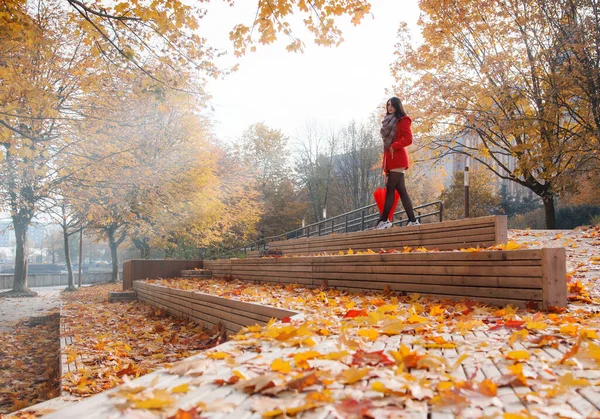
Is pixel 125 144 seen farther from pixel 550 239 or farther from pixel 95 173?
pixel 550 239

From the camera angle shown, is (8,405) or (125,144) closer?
(8,405)

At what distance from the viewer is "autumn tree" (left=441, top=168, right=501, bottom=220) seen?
29.9m

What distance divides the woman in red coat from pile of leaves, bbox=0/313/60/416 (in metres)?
5.58

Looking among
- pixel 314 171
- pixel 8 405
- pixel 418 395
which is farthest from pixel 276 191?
pixel 418 395

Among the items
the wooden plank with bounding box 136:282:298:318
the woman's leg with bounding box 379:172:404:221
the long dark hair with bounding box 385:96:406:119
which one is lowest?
the wooden plank with bounding box 136:282:298:318

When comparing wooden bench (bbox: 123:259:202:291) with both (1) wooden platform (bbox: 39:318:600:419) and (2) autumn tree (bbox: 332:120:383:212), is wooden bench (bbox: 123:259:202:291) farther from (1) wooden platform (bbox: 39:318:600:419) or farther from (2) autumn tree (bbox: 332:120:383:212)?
(2) autumn tree (bbox: 332:120:383:212)

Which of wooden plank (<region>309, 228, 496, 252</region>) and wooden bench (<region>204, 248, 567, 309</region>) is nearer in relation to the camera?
wooden bench (<region>204, 248, 567, 309</region>)

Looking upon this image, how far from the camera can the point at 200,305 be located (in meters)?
6.59

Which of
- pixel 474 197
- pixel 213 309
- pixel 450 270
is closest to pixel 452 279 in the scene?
pixel 450 270

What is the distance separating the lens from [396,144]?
297 inches

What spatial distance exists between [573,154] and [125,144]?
1310cm

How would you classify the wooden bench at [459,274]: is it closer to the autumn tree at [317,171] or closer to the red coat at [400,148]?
the red coat at [400,148]

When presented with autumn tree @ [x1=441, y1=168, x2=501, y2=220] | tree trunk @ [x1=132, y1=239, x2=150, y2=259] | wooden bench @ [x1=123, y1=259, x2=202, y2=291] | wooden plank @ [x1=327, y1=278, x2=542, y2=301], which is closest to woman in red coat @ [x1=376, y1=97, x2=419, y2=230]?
wooden plank @ [x1=327, y1=278, x2=542, y2=301]

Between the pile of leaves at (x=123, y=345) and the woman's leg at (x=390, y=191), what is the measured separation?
3.78m
